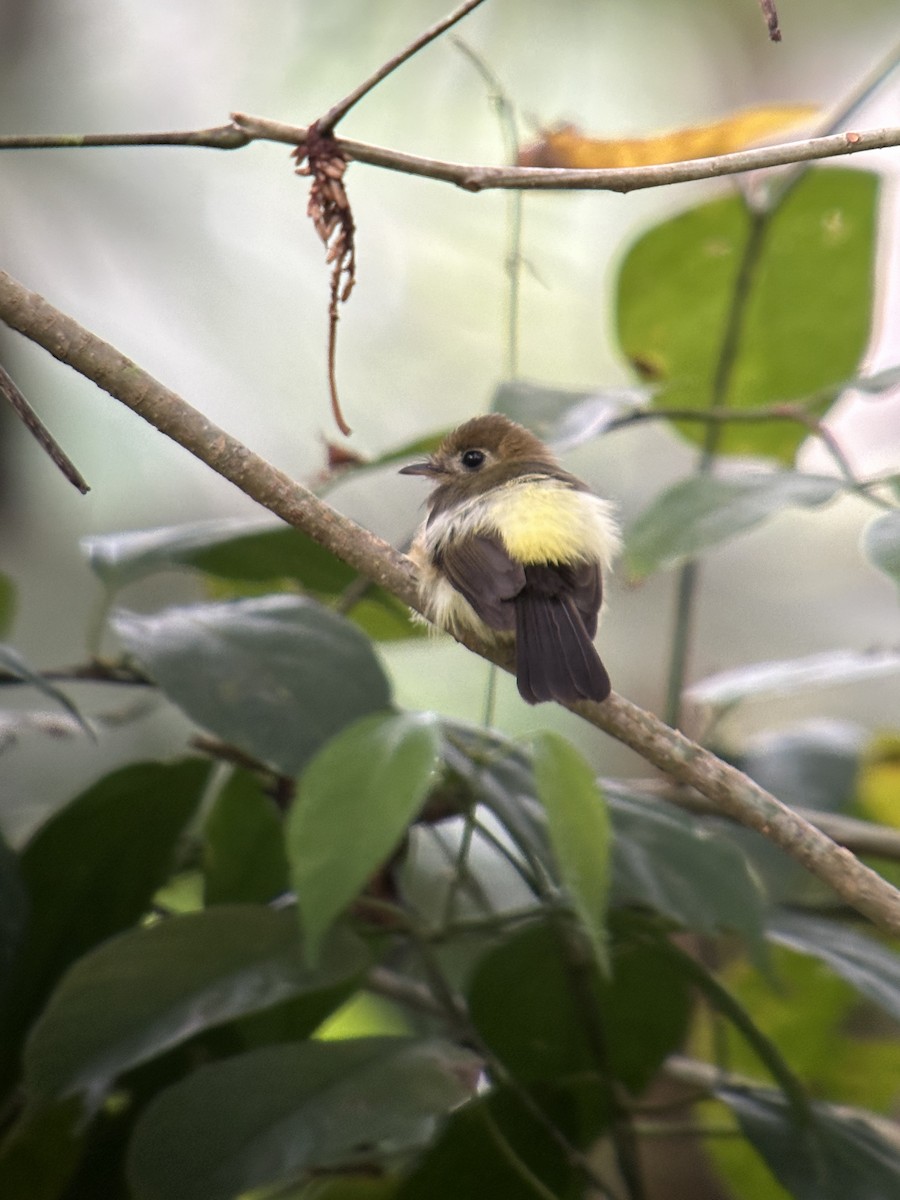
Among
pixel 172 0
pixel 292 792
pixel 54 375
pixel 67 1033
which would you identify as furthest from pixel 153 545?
pixel 172 0

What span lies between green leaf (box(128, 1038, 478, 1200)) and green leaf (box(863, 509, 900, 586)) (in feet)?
2.34

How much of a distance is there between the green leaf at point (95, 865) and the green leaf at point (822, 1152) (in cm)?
81

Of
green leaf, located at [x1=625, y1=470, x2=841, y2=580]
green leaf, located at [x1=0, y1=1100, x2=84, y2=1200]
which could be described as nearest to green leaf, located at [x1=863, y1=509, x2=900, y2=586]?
green leaf, located at [x1=625, y1=470, x2=841, y2=580]

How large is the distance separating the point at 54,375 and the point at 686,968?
8.38ft

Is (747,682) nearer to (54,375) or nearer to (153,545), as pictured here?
(153,545)

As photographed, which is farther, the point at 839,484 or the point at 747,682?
the point at 747,682

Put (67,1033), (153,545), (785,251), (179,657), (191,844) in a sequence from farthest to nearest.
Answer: (785,251) < (191,844) < (153,545) < (179,657) < (67,1033)

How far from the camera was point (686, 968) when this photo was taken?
1597 millimetres

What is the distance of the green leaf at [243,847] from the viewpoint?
5.89 ft

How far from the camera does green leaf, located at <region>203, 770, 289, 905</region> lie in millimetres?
1794

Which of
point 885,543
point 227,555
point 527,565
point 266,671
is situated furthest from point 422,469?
point 885,543

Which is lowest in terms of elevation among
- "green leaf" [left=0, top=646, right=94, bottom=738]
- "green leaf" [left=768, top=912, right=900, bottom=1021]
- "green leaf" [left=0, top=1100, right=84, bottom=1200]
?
"green leaf" [left=0, top=1100, right=84, bottom=1200]

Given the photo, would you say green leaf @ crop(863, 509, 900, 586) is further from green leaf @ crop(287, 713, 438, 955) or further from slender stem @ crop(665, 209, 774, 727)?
slender stem @ crop(665, 209, 774, 727)

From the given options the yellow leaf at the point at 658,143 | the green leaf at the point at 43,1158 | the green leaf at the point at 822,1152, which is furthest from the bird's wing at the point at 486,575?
the green leaf at the point at 43,1158
